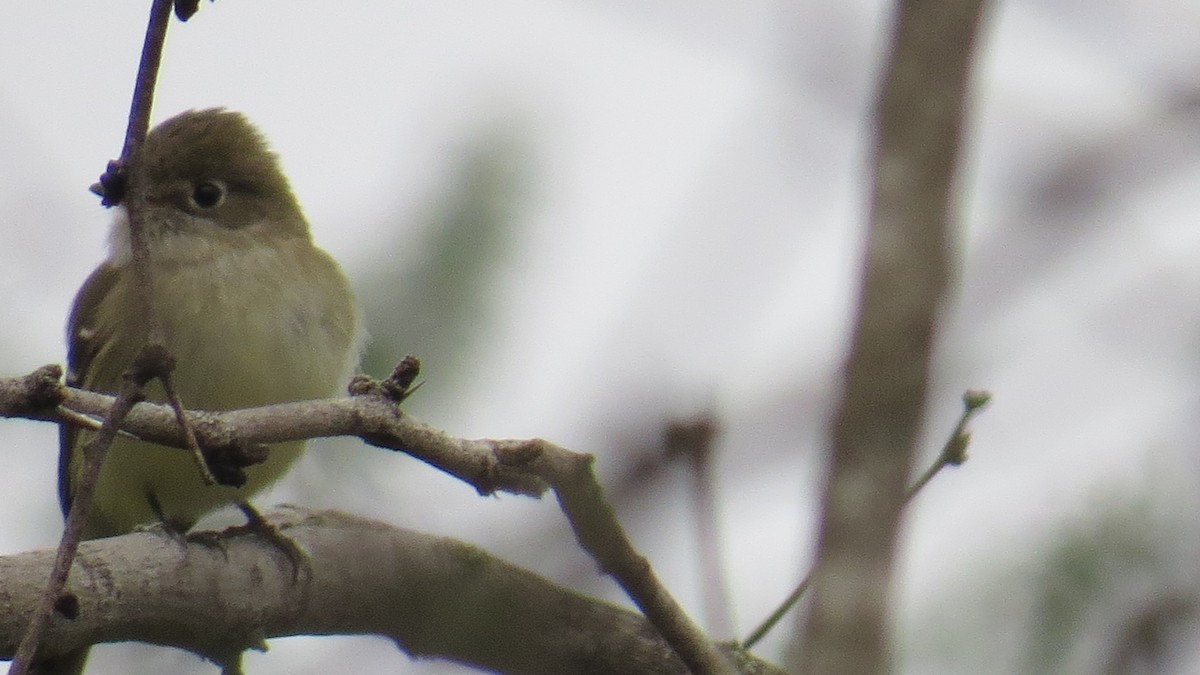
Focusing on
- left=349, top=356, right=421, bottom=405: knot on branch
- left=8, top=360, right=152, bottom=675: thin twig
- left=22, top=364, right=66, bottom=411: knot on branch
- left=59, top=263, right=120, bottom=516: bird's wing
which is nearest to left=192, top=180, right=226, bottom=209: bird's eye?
left=59, top=263, right=120, bottom=516: bird's wing

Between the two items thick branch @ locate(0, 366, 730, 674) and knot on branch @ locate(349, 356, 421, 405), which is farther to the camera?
knot on branch @ locate(349, 356, 421, 405)

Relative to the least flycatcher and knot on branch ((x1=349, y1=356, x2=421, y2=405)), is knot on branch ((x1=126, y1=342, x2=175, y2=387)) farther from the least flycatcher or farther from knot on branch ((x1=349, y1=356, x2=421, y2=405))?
the least flycatcher

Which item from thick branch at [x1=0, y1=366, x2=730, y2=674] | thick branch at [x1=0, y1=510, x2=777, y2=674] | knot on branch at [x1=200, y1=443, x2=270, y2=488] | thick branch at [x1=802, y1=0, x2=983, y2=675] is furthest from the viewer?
thick branch at [x1=0, y1=510, x2=777, y2=674]

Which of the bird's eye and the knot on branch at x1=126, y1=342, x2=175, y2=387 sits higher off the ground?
the knot on branch at x1=126, y1=342, x2=175, y2=387

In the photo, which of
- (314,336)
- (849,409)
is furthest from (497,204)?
(849,409)

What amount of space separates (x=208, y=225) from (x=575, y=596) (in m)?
2.93

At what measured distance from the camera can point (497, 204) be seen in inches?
191

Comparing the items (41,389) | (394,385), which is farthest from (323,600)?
(41,389)

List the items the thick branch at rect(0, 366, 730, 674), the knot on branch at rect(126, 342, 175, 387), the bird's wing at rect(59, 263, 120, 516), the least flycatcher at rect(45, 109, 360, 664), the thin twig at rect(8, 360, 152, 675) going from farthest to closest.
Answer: the bird's wing at rect(59, 263, 120, 516) < the least flycatcher at rect(45, 109, 360, 664) < the thick branch at rect(0, 366, 730, 674) < the knot on branch at rect(126, 342, 175, 387) < the thin twig at rect(8, 360, 152, 675)

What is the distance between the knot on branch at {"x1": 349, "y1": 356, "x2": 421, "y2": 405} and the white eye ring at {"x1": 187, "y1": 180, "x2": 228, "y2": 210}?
386 centimetres

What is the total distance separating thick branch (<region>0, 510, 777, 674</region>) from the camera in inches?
135

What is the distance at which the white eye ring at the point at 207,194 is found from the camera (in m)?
6.62

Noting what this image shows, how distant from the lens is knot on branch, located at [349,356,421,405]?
2932mm

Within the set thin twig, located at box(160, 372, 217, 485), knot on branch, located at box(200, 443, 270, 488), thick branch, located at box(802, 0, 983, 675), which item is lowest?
knot on branch, located at box(200, 443, 270, 488)
